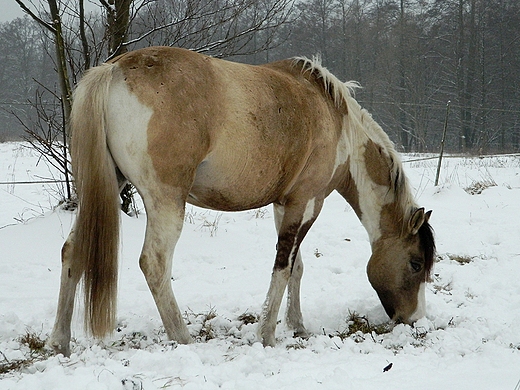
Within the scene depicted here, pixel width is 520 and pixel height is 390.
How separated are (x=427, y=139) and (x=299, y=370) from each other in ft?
93.3

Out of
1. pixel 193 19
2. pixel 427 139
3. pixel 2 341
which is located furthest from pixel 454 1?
pixel 2 341

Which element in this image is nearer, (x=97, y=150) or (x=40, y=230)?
(x=97, y=150)

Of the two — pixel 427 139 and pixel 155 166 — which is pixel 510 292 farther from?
pixel 427 139

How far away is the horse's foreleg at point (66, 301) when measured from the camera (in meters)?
2.99

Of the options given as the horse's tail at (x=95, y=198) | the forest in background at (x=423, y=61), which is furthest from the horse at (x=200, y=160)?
the forest in background at (x=423, y=61)

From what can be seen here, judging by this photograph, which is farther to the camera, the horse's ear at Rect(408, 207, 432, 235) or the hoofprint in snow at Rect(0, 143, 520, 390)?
the horse's ear at Rect(408, 207, 432, 235)

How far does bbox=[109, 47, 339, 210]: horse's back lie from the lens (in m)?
2.87

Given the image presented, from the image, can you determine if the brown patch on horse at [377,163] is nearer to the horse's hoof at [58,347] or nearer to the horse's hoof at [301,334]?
the horse's hoof at [301,334]

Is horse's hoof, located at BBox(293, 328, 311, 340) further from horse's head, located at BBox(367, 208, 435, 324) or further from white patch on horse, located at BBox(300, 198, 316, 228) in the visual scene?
white patch on horse, located at BBox(300, 198, 316, 228)

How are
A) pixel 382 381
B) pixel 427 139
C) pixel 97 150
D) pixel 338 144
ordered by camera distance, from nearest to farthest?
pixel 382 381 → pixel 97 150 → pixel 338 144 → pixel 427 139

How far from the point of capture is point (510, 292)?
445 centimetres

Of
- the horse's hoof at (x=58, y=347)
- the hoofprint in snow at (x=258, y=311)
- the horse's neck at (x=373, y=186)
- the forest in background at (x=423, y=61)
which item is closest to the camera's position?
the hoofprint in snow at (x=258, y=311)

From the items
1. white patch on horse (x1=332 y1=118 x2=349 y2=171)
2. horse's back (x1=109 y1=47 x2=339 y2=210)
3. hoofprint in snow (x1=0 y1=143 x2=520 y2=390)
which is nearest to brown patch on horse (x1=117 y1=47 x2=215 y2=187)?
horse's back (x1=109 y1=47 x2=339 y2=210)

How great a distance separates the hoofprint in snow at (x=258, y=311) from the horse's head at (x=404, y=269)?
0.18m
